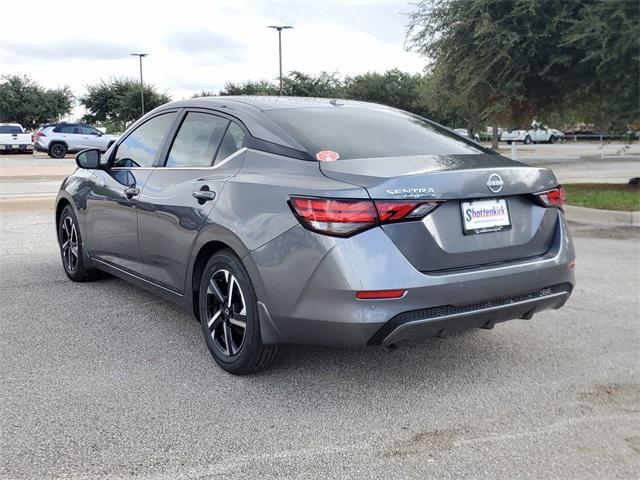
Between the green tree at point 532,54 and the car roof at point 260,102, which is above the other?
the green tree at point 532,54

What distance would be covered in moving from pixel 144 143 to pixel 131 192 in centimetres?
44

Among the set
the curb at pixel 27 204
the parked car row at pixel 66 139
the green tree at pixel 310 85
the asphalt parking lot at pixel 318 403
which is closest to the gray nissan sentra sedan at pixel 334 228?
the asphalt parking lot at pixel 318 403

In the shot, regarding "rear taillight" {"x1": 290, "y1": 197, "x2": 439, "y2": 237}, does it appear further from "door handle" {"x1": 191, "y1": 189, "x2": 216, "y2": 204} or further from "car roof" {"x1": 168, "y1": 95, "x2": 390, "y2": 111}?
"car roof" {"x1": 168, "y1": 95, "x2": 390, "y2": 111}

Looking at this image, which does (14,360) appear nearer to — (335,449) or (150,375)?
(150,375)

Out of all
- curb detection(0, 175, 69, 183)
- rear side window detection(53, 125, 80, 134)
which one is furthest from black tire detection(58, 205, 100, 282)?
rear side window detection(53, 125, 80, 134)

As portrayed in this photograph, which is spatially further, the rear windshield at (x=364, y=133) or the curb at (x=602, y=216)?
the curb at (x=602, y=216)

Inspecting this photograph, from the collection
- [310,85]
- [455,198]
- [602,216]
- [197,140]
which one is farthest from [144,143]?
[310,85]

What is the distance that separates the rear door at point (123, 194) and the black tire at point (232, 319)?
1006 mm

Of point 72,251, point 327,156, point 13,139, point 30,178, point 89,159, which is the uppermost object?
point 327,156

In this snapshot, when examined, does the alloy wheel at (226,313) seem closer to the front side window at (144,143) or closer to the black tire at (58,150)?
the front side window at (144,143)

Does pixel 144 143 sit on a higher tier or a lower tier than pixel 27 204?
higher

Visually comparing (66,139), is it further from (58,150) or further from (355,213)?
(355,213)

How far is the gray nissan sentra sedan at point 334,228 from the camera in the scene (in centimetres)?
318

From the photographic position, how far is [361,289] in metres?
3.13
